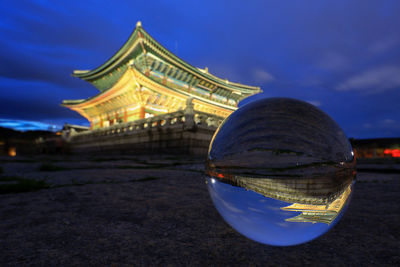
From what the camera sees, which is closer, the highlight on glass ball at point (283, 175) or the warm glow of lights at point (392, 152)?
the highlight on glass ball at point (283, 175)

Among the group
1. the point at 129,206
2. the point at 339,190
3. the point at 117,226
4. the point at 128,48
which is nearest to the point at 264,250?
the point at 339,190

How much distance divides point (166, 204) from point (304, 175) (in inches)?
29.6

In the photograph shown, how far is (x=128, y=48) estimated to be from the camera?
15.1 metres

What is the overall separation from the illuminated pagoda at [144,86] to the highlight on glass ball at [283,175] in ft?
36.6

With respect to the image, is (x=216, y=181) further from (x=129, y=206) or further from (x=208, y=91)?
(x=208, y=91)

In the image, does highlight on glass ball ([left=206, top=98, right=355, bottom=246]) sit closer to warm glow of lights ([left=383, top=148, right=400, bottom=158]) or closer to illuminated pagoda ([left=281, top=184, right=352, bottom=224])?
illuminated pagoda ([left=281, top=184, right=352, bottom=224])

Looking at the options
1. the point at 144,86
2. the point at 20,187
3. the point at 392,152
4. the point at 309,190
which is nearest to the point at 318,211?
the point at 309,190

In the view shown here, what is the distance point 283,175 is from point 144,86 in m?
13.1

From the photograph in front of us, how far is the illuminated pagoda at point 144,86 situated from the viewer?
13273 mm

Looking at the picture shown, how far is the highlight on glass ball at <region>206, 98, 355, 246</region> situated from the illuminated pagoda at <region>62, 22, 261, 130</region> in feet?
36.6

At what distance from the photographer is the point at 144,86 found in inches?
507

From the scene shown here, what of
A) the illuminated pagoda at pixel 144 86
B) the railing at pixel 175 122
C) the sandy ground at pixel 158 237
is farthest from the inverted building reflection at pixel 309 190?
the illuminated pagoda at pixel 144 86

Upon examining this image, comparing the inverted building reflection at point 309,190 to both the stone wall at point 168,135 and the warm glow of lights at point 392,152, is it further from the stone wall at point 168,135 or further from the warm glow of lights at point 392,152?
the warm glow of lights at point 392,152

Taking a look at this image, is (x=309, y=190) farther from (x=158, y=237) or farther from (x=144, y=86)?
(x=144, y=86)
